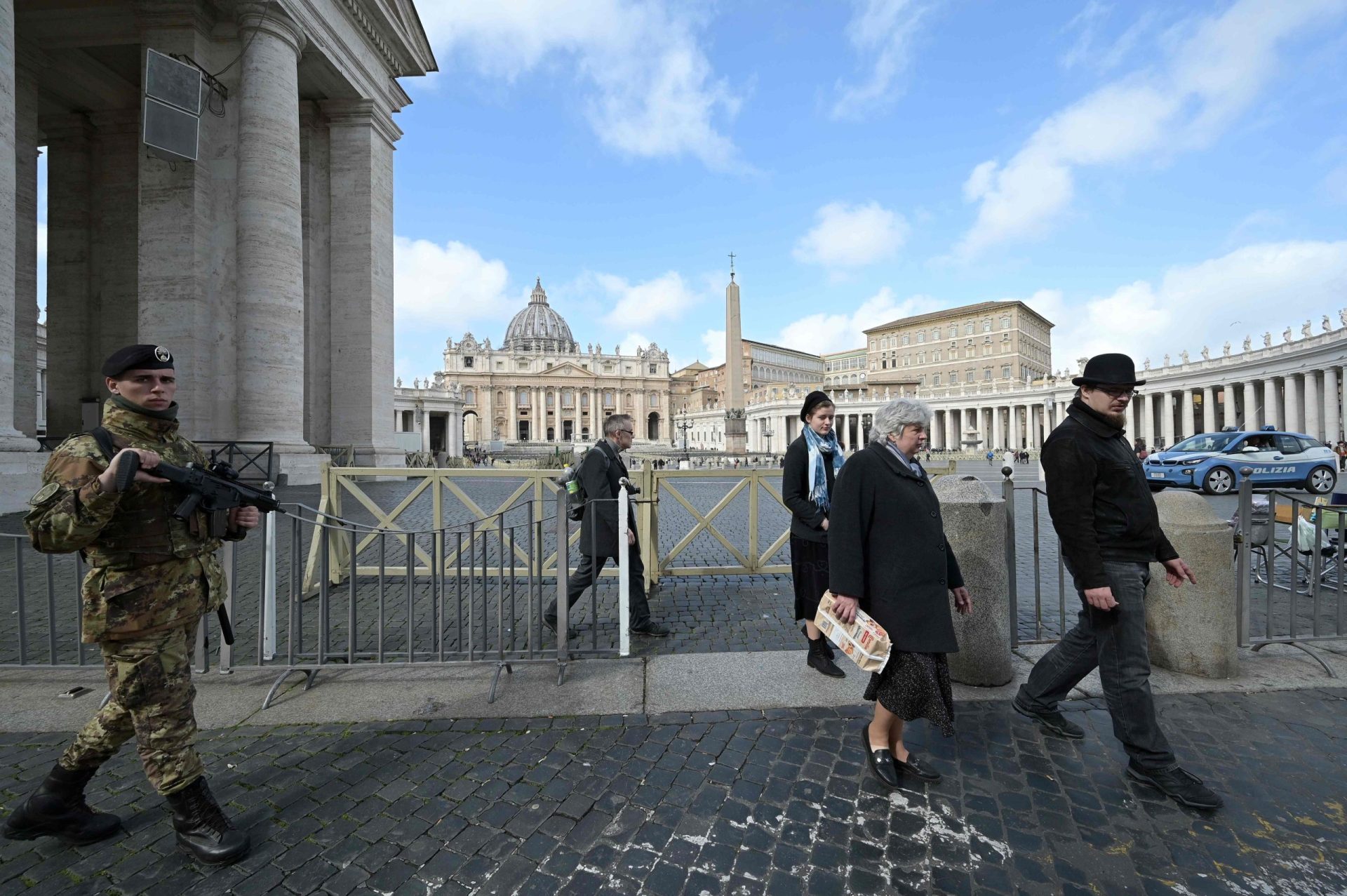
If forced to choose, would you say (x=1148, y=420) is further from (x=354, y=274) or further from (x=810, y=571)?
(x=810, y=571)

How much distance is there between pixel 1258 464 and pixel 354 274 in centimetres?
2659

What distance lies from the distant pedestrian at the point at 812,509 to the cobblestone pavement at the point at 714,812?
0.72m

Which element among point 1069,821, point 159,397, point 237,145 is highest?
point 237,145

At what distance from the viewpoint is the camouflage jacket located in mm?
2039

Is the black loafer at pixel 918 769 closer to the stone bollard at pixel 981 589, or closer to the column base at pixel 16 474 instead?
the stone bollard at pixel 981 589

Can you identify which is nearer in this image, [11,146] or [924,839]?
[924,839]

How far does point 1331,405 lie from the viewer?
129ft

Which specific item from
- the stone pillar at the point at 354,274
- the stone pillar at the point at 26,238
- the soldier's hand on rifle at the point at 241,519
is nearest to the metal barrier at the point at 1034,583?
the soldier's hand on rifle at the point at 241,519

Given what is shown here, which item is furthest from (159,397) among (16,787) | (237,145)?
(237,145)

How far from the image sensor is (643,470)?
629cm

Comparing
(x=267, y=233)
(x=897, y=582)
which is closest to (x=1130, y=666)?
(x=897, y=582)

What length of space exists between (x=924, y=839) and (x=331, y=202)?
72.0 feet

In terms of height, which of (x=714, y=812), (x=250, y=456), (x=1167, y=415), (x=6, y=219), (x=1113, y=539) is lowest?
(x=714, y=812)

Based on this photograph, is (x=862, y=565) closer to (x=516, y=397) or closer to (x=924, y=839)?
(x=924, y=839)
